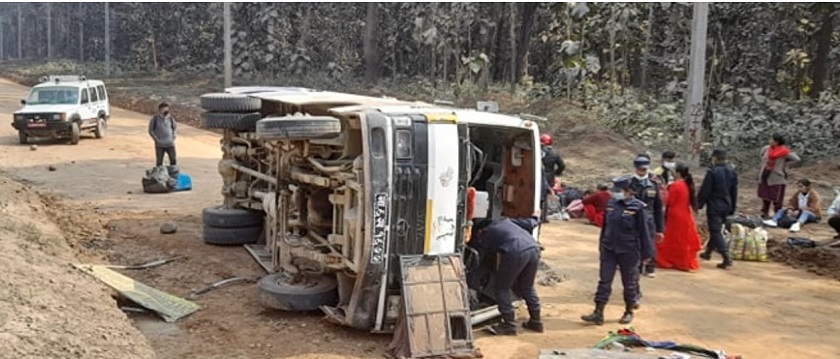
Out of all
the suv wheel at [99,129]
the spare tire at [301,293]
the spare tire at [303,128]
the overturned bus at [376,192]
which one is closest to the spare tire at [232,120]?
the overturned bus at [376,192]

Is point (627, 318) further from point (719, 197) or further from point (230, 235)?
point (230, 235)

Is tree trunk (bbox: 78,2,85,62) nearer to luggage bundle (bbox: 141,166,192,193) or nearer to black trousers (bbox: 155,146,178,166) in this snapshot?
black trousers (bbox: 155,146,178,166)

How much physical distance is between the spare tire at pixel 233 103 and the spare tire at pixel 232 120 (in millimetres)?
106

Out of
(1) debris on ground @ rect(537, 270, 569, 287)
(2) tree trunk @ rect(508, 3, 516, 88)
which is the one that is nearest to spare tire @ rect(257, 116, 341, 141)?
(1) debris on ground @ rect(537, 270, 569, 287)

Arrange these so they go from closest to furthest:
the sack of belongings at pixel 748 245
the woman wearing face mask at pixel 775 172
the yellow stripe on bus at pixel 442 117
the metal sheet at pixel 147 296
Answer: the yellow stripe on bus at pixel 442 117 → the metal sheet at pixel 147 296 → the sack of belongings at pixel 748 245 → the woman wearing face mask at pixel 775 172

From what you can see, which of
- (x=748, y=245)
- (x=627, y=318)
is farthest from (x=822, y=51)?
(x=627, y=318)

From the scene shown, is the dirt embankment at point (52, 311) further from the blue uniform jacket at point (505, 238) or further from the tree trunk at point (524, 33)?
the tree trunk at point (524, 33)

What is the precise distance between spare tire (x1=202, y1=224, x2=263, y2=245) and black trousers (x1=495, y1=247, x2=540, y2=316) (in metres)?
4.55

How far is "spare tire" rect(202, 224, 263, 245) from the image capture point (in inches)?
436

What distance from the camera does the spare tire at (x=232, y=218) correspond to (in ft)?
36.2

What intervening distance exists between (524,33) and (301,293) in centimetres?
2303

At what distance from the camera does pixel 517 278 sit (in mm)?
7848

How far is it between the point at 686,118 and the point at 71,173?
45.5 feet

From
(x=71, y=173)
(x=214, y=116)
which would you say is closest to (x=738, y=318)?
(x=214, y=116)
